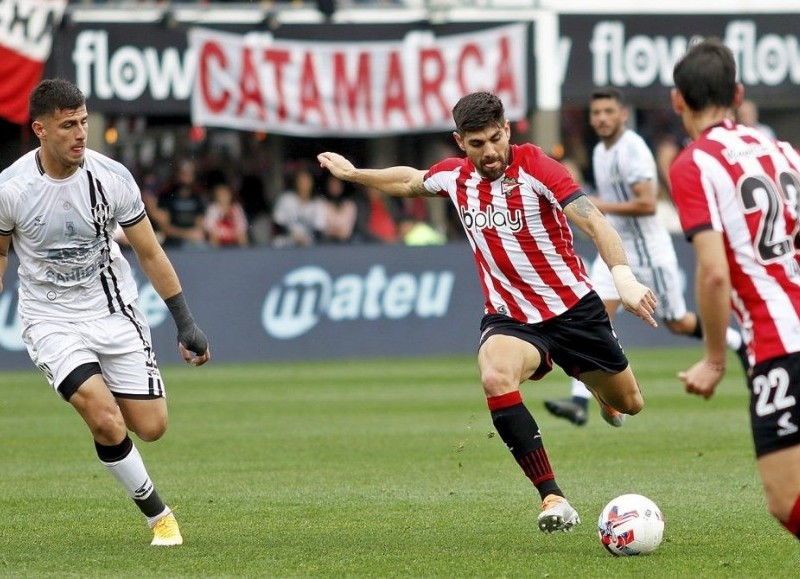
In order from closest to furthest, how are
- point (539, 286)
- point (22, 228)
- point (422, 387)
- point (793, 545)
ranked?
point (793, 545) → point (22, 228) → point (539, 286) → point (422, 387)

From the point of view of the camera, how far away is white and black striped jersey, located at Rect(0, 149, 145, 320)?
25.5 feet

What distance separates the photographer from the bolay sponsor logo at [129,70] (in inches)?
847

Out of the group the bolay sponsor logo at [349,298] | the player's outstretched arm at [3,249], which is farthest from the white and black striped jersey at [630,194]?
the bolay sponsor logo at [349,298]

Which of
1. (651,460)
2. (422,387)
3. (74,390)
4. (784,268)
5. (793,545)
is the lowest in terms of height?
(422,387)

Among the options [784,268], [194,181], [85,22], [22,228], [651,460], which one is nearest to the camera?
[784,268]

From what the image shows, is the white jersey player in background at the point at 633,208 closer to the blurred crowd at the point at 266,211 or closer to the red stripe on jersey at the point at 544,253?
the red stripe on jersey at the point at 544,253

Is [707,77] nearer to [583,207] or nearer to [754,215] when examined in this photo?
[754,215]

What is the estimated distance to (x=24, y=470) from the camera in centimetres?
1094

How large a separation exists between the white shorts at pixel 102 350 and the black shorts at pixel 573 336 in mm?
1810

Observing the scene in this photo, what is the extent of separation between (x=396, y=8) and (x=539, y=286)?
1565cm

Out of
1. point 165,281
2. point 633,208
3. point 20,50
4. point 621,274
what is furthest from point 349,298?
point 621,274

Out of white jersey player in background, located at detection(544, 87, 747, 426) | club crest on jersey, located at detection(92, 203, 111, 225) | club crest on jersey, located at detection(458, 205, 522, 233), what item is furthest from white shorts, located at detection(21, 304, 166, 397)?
white jersey player in background, located at detection(544, 87, 747, 426)

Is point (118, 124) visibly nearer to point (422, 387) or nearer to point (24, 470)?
point (422, 387)

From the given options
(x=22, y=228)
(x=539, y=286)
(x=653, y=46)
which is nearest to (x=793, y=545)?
(x=539, y=286)
